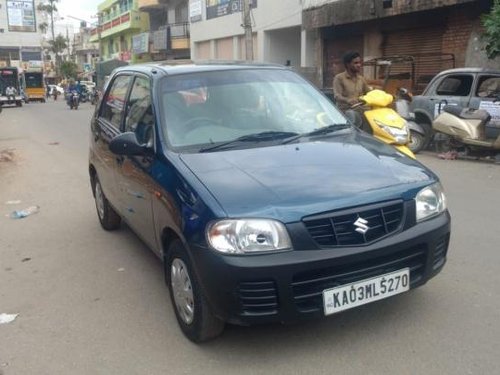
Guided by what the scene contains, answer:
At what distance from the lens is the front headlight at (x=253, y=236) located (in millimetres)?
2936

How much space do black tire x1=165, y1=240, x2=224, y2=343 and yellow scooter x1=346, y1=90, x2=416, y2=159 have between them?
2971 millimetres

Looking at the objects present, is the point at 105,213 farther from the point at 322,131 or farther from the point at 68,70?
the point at 68,70

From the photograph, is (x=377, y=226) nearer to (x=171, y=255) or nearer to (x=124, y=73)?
(x=171, y=255)

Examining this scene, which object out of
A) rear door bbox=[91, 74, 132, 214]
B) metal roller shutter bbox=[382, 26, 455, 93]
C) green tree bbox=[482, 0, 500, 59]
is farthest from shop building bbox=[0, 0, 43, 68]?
rear door bbox=[91, 74, 132, 214]

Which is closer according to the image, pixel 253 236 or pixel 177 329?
pixel 253 236

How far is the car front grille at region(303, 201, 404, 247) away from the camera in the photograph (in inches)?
117

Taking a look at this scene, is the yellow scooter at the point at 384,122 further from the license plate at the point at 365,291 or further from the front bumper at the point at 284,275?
the front bumper at the point at 284,275

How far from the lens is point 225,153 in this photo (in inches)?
144

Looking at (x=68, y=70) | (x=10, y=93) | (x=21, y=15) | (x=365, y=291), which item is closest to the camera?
(x=365, y=291)

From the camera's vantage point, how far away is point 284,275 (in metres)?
2.91

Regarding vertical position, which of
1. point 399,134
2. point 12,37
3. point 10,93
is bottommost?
point 399,134

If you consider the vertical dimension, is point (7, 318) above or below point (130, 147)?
below

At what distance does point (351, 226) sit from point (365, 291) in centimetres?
40

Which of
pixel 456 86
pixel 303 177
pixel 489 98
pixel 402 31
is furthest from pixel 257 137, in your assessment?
pixel 402 31
